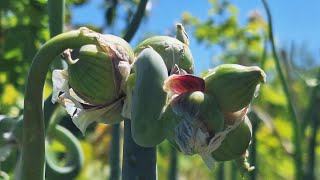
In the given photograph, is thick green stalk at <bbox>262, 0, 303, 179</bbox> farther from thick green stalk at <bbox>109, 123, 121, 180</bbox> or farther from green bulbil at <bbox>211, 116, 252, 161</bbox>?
green bulbil at <bbox>211, 116, 252, 161</bbox>

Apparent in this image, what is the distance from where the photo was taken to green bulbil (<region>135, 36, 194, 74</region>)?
2.14 ft

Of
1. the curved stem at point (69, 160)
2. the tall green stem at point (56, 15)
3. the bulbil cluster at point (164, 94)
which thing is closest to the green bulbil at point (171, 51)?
the bulbil cluster at point (164, 94)

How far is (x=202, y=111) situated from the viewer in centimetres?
62

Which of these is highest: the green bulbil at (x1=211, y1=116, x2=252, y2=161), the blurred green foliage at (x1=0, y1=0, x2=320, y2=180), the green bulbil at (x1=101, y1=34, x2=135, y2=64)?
the green bulbil at (x1=101, y1=34, x2=135, y2=64)

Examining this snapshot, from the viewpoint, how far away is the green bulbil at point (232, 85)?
0.63 meters

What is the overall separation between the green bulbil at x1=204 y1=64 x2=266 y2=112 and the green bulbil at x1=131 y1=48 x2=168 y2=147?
0.18 ft

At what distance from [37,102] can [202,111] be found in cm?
15

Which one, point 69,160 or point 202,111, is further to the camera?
point 69,160

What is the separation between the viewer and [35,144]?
0.65 m

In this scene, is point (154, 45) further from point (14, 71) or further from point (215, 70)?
point (14, 71)

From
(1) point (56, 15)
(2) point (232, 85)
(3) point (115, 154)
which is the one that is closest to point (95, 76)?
(2) point (232, 85)

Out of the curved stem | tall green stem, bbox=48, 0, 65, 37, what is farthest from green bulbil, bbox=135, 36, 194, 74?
the curved stem

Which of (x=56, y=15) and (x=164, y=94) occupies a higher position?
(x=164, y=94)

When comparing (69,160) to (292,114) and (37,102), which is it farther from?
(37,102)
